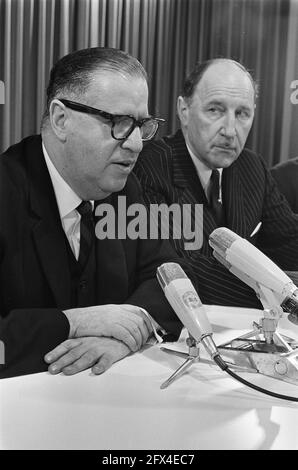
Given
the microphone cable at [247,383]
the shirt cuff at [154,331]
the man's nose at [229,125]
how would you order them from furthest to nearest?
the man's nose at [229,125], the shirt cuff at [154,331], the microphone cable at [247,383]

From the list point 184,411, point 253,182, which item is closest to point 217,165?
point 253,182

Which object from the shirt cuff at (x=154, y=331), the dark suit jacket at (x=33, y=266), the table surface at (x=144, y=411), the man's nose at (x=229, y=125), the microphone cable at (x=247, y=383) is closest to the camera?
the table surface at (x=144, y=411)

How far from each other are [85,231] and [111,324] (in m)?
0.20

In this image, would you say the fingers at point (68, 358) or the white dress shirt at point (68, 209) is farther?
the white dress shirt at point (68, 209)

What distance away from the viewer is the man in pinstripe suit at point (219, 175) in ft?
3.94

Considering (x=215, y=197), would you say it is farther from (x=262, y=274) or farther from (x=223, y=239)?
(x=262, y=274)

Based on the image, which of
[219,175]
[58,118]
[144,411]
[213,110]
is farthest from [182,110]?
[144,411]

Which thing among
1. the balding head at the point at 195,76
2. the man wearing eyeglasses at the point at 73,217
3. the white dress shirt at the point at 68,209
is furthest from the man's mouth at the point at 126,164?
the balding head at the point at 195,76

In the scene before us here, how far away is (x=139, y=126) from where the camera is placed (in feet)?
3.50

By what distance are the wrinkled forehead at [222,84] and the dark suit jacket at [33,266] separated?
376 millimetres

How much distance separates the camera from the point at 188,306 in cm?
92

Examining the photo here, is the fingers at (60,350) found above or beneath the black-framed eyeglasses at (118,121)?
beneath

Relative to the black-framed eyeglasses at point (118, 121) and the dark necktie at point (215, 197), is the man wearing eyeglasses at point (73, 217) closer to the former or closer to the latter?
the black-framed eyeglasses at point (118, 121)

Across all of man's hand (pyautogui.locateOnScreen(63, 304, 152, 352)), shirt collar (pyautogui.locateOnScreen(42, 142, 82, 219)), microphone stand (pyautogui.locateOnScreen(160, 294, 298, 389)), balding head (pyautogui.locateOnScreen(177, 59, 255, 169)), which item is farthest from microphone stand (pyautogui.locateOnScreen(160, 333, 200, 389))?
balding head (pyautogui.locateOnScreen(177, 59, 255, 169))
